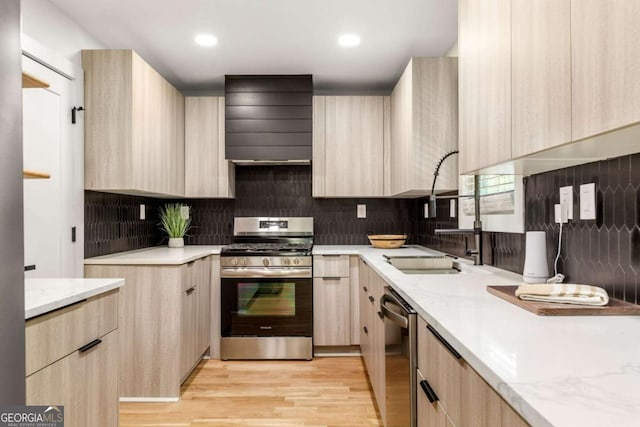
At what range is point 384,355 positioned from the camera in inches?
82.4

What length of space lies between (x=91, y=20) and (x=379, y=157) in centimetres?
241

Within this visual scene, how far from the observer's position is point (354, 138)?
3699 mm

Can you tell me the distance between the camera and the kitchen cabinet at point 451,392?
0.80 metres

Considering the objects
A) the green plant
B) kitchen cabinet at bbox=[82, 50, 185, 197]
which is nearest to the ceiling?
kitchen cabinet at bbox=[82, 50, 185, 197]

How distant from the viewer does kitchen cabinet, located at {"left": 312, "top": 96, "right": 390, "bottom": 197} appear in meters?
3.69

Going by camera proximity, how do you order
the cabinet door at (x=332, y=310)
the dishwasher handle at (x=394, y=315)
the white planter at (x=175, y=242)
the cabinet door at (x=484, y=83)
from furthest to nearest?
the white planter at (x=175, y=242), the cabinet door at (x=332, y=310), the dishwasher handle at (x=394, y=315), the cabinet door at (x=484, y=83)

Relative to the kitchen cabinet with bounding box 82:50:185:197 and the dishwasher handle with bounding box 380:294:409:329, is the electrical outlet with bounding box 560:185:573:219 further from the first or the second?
the kitchen cabinet with bounding box 82:50:185:197

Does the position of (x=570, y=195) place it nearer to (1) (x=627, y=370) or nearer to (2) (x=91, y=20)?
(1) (x=627, y=370)

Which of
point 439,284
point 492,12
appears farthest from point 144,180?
point 492,12

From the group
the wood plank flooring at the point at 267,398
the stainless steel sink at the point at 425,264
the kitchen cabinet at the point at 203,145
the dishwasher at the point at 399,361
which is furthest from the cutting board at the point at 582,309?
the kitchen cabinet at the point at 203,145

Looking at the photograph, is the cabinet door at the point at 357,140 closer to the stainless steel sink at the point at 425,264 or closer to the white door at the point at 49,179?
the stainless steel sink at the point at 425,264

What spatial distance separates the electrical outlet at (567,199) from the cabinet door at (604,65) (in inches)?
26.3

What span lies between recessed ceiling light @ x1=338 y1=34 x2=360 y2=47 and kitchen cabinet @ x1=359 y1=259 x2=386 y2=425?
63.9 inches

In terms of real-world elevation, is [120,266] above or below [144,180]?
below
